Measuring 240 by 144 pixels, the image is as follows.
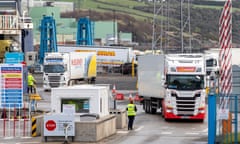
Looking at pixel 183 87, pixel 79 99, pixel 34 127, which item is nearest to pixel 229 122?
pixel 79 99

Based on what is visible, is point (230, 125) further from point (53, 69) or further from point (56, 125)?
point (53, 69)

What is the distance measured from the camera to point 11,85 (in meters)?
45.2

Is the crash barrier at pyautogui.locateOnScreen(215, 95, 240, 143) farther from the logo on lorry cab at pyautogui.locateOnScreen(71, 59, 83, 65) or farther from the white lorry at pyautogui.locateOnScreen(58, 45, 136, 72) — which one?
the white lorry at pyautogui.locateOnScreen(58, 45, 136, 72)

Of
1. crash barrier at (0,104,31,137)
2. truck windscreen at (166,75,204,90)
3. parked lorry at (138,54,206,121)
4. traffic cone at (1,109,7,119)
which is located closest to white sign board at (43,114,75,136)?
crash barrier at (0,104,31,137)

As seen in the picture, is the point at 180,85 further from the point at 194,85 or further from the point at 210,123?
the point at 210,123

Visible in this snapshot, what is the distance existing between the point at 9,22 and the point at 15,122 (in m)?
63.1

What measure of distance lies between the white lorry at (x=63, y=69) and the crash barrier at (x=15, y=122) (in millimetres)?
23289

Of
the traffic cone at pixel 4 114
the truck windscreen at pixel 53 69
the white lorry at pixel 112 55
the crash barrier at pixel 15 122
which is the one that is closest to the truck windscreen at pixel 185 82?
the crash barrier at pixel 15 122

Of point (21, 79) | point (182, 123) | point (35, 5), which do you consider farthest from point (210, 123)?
point (35, 5)

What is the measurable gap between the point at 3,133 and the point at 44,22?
7040 centimetres

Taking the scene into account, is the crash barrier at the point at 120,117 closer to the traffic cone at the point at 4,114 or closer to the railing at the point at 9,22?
the traffic cone at the point at 4,114

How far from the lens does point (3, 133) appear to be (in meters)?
37.8

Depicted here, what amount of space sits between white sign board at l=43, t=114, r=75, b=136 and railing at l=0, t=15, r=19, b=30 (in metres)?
71.1

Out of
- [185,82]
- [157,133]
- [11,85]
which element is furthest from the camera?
[11,85]
